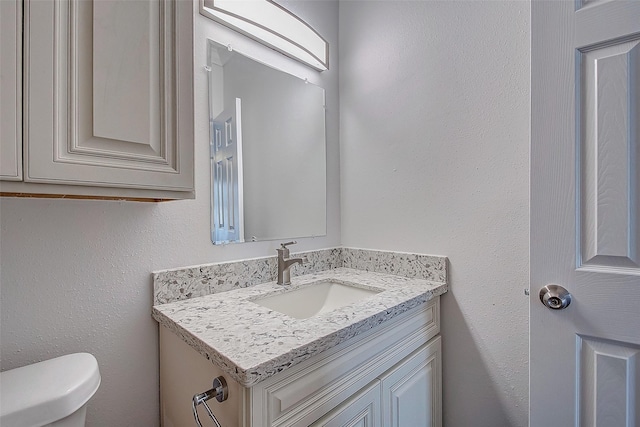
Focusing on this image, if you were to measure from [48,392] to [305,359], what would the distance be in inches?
20.1

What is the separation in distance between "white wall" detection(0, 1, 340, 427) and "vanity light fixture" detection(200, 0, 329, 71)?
8cm

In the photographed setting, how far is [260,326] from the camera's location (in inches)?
29.8

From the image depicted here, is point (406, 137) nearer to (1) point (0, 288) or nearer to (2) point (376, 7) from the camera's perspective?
(2) point (376, 7)

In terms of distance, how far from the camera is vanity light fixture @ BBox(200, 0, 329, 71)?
3.44 feet

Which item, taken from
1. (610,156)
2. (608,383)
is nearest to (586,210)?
(610,156)

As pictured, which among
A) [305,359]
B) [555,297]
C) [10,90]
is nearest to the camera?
[10,90]

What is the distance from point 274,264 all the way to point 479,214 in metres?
0.81

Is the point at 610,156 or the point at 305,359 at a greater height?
the point at 610,156

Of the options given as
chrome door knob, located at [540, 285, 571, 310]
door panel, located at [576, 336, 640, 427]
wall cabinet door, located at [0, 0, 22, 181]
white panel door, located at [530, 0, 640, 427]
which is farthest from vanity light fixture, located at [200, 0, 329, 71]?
door panel, located at [576, 336, 640, 427]

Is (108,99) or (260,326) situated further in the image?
(260,326)

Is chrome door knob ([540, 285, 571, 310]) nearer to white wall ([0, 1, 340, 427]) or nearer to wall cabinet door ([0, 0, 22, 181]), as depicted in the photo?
white wall ([0, 1, 340, 427])

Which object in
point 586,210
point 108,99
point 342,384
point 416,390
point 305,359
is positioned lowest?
point 416,390

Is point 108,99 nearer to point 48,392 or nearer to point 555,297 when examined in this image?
point 48,392

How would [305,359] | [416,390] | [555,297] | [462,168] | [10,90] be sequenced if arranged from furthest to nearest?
1. [462,168]
2. [416,390]
3. [555,297]
4. [305,359]
5. [10,90]
